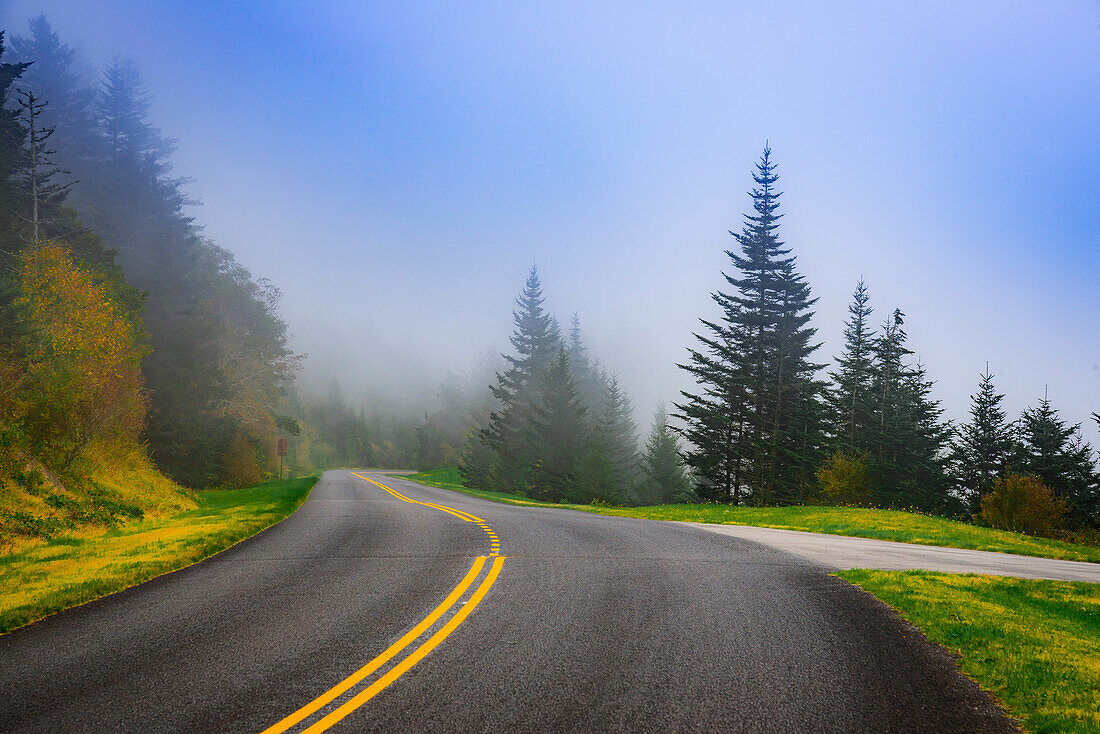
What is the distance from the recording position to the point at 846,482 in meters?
30.4

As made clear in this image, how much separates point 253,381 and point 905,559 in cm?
4457

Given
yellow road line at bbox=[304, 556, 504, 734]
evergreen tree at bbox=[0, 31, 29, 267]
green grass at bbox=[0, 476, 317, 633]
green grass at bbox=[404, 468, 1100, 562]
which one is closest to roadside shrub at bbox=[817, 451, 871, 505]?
green grass at bbox=[404, 468, 1100, 562]

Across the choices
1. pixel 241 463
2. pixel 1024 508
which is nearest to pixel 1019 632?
pixel 1024 508

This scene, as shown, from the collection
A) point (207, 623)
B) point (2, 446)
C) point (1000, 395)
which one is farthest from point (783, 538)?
point (1000, 395)

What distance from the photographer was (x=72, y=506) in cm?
1453

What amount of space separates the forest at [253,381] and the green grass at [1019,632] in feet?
61.1

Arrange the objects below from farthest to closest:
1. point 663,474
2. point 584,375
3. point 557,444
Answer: point 584,375 < point 663,474 < point 557,444

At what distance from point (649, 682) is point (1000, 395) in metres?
46.5

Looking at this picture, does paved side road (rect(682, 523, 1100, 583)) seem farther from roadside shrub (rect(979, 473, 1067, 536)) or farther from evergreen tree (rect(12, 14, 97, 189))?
evergreen tree (rect(12, 14, 97, 189))

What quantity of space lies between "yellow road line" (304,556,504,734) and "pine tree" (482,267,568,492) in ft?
117

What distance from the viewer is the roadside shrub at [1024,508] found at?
26.7m

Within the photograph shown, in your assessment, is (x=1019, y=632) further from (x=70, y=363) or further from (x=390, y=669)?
(x=70, y=363)

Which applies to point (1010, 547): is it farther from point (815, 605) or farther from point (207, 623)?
point (207, 623)

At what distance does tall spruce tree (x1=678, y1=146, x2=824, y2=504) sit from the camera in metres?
34.8
